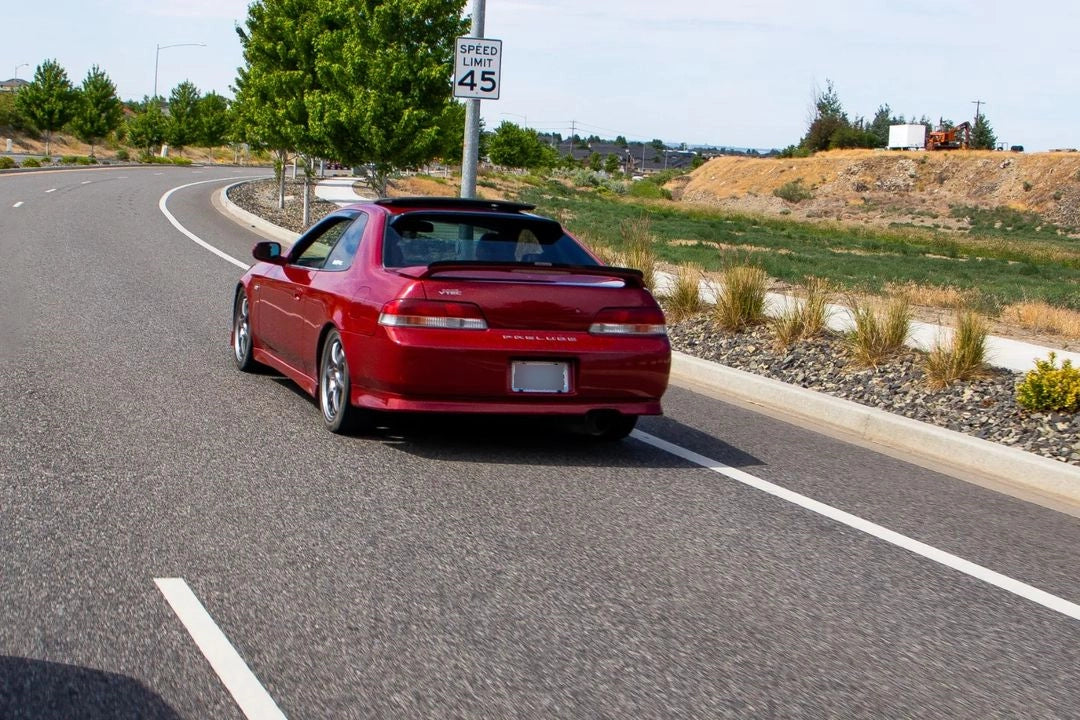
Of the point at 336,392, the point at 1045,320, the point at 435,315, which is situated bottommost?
the point at 1045,320

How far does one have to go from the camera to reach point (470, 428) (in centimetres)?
854

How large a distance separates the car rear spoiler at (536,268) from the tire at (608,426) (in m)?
0.79

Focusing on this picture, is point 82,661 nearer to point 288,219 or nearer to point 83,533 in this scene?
point 83,533

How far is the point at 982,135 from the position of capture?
128125 mm

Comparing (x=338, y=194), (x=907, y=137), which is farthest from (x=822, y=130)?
(x=338, y=194)

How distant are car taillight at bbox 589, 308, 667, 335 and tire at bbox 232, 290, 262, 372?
Answer: 3.42 m

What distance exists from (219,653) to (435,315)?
3329 millimetres

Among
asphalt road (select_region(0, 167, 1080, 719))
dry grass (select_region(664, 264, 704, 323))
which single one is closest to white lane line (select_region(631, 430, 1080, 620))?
asphalt road (select_region(0, 167, 1080, 719))

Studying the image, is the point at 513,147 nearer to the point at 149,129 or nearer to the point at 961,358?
the point at 149,129

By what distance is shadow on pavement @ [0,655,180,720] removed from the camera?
3.77m

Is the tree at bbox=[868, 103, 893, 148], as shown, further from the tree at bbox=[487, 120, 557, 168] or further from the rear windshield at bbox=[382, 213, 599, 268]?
the rear windshield at bbox=[382, 213, 599, 268]

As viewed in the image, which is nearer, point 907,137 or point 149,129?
point 149,129

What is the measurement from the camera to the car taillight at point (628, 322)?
7641 mm

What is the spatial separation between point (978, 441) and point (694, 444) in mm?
1814
